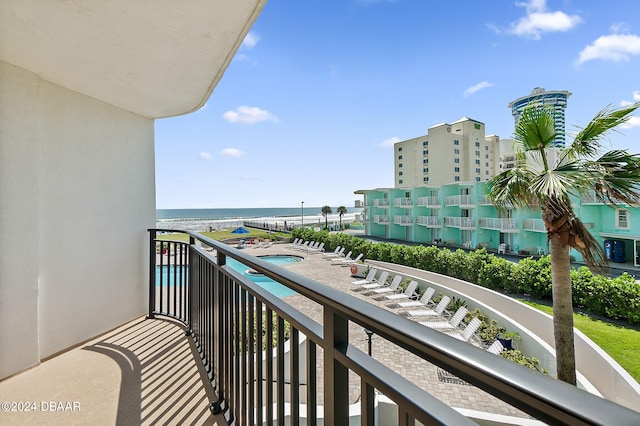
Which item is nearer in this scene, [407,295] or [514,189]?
[514,189]

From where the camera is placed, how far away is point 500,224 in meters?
21.4

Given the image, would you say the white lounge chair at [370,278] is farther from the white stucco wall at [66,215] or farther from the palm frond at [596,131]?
the white stucco wall at [66,215]

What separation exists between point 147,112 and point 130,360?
2.83m

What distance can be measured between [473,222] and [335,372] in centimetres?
2463

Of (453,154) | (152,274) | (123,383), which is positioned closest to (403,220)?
(453,154)

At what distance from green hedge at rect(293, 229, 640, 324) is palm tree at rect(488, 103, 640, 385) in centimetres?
483

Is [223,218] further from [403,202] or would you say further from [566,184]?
[566,184]

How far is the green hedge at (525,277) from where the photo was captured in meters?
8.80

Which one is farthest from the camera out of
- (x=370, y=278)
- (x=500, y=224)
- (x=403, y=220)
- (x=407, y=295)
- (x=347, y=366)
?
(x=403, y=220)

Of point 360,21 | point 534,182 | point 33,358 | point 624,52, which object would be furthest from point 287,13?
point 624,52

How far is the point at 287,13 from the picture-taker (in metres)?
6.22

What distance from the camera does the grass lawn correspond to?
22.0 ft

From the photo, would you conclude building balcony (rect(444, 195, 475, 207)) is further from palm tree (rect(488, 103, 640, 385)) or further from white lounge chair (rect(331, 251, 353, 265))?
palm tree (rect(488, 103, 640, 385))

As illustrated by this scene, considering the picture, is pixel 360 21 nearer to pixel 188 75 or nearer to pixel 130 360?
Answer: pixel 188 75
